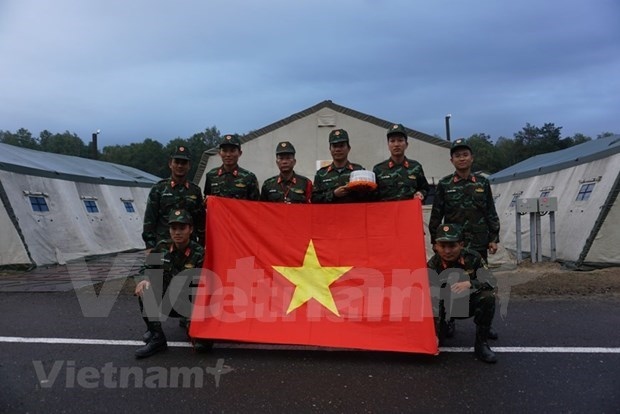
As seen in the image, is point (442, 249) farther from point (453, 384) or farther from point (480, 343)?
point (453, 384)

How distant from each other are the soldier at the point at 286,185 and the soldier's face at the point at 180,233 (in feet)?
3.93

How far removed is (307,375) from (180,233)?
5.68 ft

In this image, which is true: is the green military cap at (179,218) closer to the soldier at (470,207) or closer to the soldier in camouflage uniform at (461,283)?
the soldier in camouflage uniform at (461,283)

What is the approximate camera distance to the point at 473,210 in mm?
4203

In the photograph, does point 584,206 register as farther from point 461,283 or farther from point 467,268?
point 461,283

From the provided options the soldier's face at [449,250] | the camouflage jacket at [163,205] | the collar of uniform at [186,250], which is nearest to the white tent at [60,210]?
the camouflage jacket at [163,205]

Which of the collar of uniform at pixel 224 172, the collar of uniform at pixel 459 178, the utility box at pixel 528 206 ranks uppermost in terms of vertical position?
the collar of uniform at pixel 224 172

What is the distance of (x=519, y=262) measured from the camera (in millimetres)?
9352

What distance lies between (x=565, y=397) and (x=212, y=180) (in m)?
3.83

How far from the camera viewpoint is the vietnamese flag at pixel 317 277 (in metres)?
3.63

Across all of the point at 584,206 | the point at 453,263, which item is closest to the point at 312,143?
the point at 584,206

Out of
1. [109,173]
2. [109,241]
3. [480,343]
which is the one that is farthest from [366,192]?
[109,173]

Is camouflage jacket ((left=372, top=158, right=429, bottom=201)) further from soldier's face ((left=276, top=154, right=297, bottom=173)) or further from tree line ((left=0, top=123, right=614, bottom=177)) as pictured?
tree line ((left=0, top=123, right=614, bottom=177))

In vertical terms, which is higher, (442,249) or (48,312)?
(442,249)
